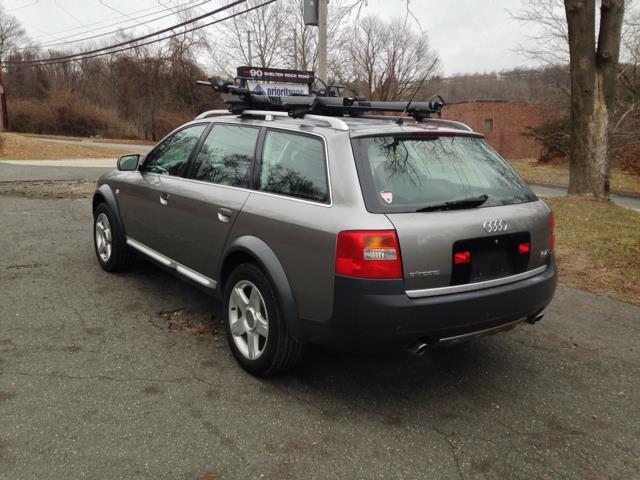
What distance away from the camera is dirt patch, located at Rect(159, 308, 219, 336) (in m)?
4.26

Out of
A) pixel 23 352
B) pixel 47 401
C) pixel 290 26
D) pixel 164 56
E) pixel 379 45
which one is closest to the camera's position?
pixel 47 401

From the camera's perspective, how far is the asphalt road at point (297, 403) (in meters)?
2.64

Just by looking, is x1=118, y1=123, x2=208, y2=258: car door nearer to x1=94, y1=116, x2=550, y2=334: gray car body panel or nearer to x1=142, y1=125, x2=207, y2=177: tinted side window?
x1=142, y1=125, x2=207, y2=177: tinted side window

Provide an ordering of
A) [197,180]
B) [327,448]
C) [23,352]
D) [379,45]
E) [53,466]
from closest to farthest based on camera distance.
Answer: [53,466] < [327,448] < [23,352] < [197,180] < [379,45]

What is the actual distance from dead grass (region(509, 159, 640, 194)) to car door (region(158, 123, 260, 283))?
21952 millimetres

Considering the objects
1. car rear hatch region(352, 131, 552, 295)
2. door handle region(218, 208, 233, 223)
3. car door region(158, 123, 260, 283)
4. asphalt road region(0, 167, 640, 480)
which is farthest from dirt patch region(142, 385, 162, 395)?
car rear hatch region(352, 131, 552, 295)

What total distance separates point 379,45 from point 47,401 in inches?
1144

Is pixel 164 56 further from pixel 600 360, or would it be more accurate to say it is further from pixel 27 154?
pixel 600 360

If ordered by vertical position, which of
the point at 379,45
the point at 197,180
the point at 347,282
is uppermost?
the point at 379,45

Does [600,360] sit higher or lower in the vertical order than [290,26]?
lower

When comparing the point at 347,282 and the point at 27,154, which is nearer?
the point at 347,282

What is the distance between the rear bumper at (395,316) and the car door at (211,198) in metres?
1.12

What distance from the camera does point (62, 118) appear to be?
47.2m

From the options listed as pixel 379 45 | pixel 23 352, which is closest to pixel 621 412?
pixel 23 352
